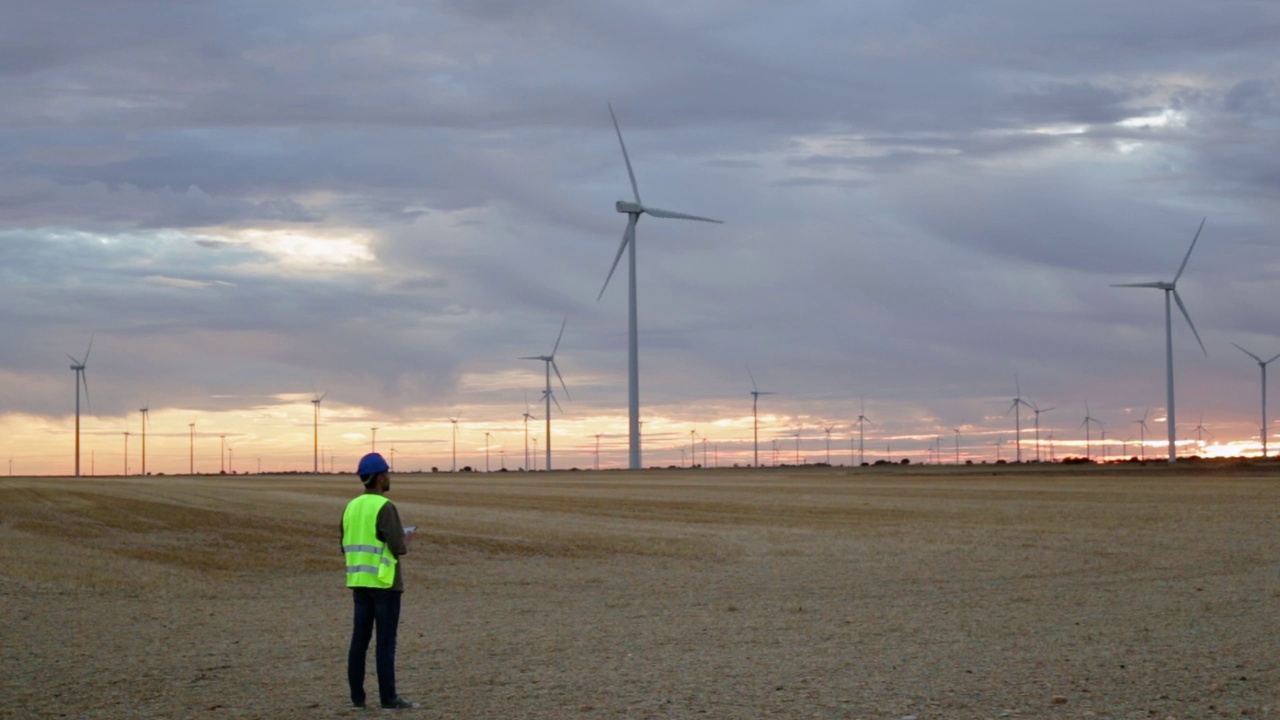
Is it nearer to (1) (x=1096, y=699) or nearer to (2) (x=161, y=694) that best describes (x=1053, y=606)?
(1) (x=1096, y=699)

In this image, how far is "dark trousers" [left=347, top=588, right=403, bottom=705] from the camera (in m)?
14.8

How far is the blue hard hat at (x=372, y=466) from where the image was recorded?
15.0 meters

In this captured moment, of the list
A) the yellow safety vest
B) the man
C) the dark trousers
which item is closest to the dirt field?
the dark trousers

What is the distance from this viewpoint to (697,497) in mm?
79312

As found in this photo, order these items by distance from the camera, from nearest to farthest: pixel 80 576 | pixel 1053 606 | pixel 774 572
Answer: pixel 1053 606 < pixel 80 576 < pixel 774 572

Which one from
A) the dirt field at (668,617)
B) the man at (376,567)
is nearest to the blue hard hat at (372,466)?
the man at (376,567)

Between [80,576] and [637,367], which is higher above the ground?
[637,367]

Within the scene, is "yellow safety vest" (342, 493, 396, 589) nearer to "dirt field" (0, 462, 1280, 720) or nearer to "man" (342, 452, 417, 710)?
"man" (342, 452, 417, 710)

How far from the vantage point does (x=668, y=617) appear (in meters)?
25.1

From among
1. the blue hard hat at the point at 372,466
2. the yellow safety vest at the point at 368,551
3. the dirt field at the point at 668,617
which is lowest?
the dirt field at the point at 668,617

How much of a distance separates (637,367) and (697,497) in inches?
1922

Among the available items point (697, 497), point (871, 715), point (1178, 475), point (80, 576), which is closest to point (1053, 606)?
point (871, 715)

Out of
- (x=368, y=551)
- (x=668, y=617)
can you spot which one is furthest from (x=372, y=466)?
(x=668, y=617)

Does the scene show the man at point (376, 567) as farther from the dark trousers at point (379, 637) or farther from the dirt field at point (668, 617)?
the dirt field at point (668, 617)
